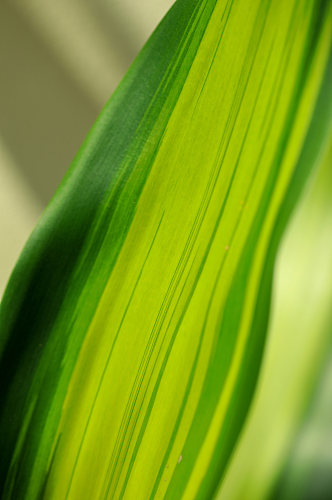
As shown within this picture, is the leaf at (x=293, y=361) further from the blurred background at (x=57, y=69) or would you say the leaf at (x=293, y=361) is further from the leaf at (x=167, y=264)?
the blurred background at (x=57, y=69)

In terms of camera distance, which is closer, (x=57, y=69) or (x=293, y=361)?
(x=293, y=361)

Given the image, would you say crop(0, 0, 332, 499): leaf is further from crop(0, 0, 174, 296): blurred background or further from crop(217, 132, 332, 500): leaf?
crop(0, 0, 174, 296): blurred background

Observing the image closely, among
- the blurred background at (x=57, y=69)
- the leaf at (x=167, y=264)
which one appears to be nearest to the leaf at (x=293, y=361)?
the leaf at (x=167, y=264)

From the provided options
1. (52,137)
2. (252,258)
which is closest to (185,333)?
(252,258)

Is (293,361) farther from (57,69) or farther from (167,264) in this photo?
(57,69)

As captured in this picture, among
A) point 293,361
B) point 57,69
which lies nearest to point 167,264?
point 293,361

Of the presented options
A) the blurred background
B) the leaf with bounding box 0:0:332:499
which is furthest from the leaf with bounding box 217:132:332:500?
Result: the blurred background
